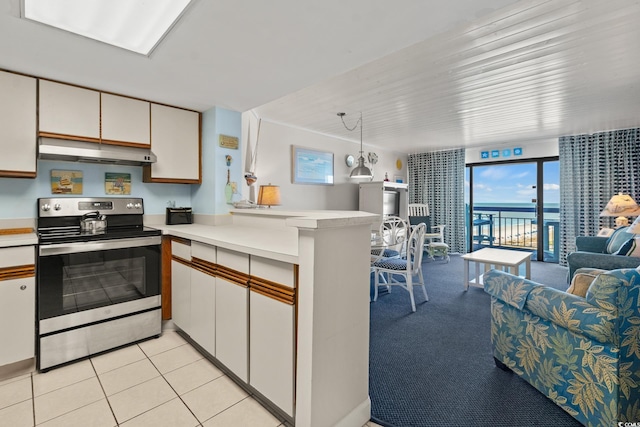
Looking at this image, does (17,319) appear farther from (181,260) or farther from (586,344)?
(586,344)

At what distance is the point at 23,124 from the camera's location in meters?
2.10

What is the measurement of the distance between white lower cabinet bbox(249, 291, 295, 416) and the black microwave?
5.71ft

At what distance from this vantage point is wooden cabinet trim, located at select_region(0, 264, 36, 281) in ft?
5.97

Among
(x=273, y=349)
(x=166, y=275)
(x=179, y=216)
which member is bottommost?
(x=273, y=349)

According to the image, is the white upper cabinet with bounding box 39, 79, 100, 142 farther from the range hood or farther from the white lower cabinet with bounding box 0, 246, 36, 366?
the white lower cabinet with bounding box 0, 246, 36, 366

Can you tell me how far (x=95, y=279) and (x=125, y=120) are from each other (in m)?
1.33

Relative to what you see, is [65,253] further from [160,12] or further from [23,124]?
[160,12]

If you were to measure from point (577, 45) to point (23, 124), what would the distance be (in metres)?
4.07

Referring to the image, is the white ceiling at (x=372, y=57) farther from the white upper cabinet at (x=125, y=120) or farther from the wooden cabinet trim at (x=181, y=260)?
the wooden cabinet trim at (x=181, y=260)

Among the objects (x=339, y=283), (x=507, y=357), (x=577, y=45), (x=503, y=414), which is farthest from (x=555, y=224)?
(x=339, y=283)

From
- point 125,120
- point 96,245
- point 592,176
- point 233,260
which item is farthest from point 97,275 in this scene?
point 592,176

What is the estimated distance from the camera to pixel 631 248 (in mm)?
2943

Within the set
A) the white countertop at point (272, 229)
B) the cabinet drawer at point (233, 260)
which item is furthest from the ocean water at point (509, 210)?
the cabinet drawer at point (233, 260)

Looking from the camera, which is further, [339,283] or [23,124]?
[23,124]
